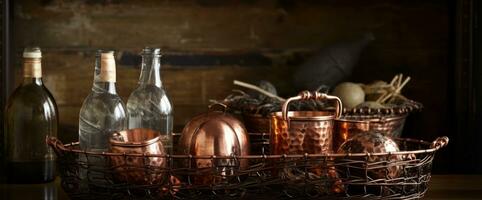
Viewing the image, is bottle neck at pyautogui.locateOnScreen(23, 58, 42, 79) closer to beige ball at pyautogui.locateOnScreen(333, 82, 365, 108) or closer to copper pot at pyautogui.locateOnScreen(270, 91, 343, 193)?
copper pot at pyautogui.locateOnScreen(270, 91, 343, 193)

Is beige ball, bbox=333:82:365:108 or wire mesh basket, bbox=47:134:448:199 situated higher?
beige ball, bbox=333:82:365:108

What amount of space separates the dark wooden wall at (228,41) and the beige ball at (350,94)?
8.0 inches

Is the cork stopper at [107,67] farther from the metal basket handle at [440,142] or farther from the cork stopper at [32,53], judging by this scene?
the metal basket handle at [440,142]

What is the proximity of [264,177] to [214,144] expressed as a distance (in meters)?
0.08

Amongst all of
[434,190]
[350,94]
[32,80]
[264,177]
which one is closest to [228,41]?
[350,94]

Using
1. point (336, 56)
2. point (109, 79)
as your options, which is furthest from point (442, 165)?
point (109, 79)

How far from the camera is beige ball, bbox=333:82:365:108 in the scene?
5.08ft

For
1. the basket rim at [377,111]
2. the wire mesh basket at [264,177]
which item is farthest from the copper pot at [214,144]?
the basket rim at [377,111]

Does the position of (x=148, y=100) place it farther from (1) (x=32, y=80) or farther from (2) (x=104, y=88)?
(1) (x=32, y=80)

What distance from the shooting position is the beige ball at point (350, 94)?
1.55m

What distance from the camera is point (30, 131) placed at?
1357 millimetres

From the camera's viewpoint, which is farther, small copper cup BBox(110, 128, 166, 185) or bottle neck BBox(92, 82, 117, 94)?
bottle neck BBox(92, 82, 117, 94)

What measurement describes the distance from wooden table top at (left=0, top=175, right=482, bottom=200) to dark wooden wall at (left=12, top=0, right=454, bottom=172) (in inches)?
17.0

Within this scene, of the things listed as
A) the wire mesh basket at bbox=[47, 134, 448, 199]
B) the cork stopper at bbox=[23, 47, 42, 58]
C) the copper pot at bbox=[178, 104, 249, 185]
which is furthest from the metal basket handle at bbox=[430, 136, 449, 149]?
the cork stopper at bbox=[23, 47, 42, 58]
